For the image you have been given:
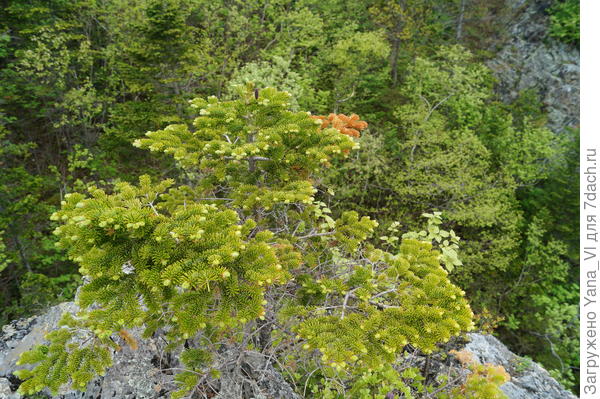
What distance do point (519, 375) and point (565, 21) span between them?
20.6 m

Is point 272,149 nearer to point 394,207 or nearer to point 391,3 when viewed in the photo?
point 394,207

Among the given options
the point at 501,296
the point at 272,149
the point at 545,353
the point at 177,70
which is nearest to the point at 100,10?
the point at 177,70

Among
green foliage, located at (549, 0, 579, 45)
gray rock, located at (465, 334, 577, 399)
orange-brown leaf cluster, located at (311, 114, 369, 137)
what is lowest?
gray rock, located at (465, 334, 577, 399)

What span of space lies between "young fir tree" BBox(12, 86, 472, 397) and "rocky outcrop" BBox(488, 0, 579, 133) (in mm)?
19541

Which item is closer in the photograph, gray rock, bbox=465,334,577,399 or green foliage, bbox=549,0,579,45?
gray rock, bbox=465,334,577,399

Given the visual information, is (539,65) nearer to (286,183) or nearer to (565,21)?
(565,21)

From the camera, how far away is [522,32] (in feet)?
62.6

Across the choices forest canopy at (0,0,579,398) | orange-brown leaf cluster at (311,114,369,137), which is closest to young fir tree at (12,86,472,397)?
forest canopy at (0,0,579,398)

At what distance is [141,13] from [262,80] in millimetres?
6488

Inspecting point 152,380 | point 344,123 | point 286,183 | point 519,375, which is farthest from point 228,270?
point 519,375

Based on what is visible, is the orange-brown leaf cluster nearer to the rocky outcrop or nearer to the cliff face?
the cliff face

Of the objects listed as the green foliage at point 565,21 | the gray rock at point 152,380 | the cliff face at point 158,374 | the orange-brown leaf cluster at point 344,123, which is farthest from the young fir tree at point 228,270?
the green foliage at point 565,21

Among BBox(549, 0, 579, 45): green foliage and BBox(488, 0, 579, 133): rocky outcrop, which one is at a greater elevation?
BBox(549, 0, 579, 45): green foliage

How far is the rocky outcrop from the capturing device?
706 inches
